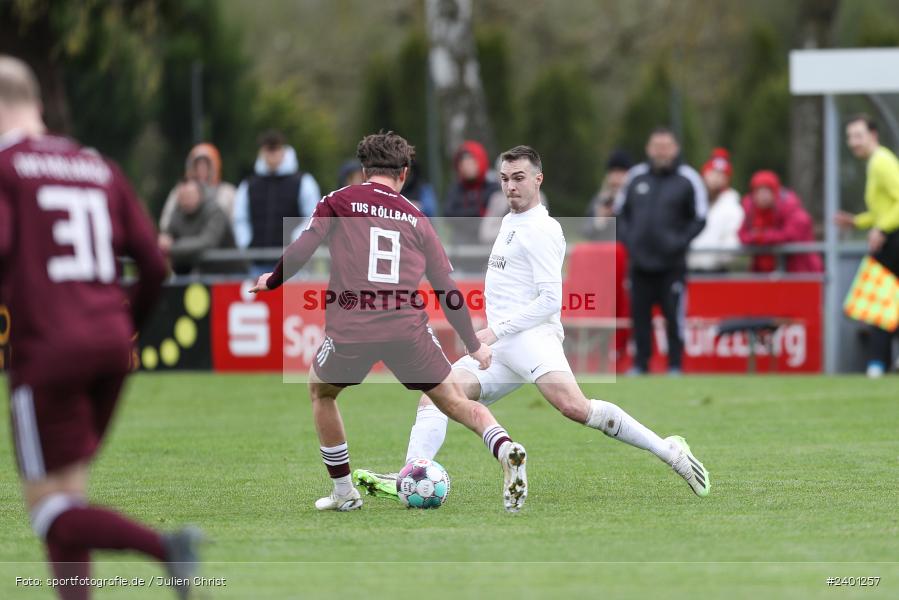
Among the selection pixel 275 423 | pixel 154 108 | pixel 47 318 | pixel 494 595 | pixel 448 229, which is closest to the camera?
pixel 47 318

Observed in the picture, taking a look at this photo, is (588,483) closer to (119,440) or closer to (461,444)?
(461,444)

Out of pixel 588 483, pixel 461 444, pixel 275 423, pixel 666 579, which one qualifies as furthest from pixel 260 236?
pixel 666 579

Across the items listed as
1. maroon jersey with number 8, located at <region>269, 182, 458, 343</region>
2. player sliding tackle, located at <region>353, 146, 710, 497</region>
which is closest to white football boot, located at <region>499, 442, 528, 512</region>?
player sliding tackle, located at <region>353, 146, 710, 497</region>

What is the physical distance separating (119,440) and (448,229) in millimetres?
5882

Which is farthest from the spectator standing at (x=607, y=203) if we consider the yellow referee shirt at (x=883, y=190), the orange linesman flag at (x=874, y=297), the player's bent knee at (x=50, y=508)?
the player's bent knee at (x=50, y=508)

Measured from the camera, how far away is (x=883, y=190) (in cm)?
1509

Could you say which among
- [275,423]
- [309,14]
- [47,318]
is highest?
[309,14]

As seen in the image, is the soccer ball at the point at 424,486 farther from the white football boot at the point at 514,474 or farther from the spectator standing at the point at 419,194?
the spectator standing at the point at 419,194

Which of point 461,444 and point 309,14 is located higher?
point 309,14

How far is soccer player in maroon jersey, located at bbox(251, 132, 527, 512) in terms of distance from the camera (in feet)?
25.7

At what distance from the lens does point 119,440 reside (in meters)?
11.6

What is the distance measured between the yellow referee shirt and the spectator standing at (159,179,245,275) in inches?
264

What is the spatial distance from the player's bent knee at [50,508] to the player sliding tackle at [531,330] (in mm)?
3204

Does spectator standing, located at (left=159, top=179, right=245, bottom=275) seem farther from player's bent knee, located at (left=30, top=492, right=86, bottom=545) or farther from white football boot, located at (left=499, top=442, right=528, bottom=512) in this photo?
player's bent knee, located at (left=30, top=492, right=86, bottom=545)
